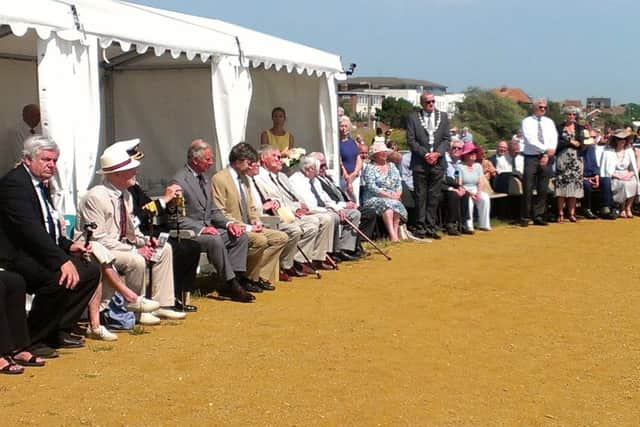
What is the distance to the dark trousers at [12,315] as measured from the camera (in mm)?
4709

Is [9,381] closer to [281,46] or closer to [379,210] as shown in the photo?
[281,46]

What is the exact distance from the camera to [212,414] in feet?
13.6

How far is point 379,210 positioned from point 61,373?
18.2 feet

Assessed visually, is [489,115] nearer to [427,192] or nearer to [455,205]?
[455,205]

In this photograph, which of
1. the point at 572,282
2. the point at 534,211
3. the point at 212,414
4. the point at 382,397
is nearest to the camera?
the point at 212,414

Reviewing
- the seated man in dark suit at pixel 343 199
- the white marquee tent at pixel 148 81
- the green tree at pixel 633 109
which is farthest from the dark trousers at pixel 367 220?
the green tree at pixel 633 109

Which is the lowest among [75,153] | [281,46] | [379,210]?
[379,210]

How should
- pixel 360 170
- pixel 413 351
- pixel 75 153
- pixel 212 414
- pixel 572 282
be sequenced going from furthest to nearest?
pixel 360 170 → pixel 572 282 → pixel 75 153 → pixel 413 351 → pixel 212 414

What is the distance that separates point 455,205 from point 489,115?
3017cm

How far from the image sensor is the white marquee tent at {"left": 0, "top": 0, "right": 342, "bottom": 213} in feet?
18.8

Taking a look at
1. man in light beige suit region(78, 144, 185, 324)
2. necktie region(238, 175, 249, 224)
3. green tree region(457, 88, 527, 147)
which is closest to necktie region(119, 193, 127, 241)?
man in light beige suit region(78, 144, 185, 324)

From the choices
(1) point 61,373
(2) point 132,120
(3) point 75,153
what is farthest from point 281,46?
(1) point 61,373

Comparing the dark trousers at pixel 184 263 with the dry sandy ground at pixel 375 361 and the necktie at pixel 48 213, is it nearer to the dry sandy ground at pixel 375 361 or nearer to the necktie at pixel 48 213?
the dry sandy ground at pixel 375 361

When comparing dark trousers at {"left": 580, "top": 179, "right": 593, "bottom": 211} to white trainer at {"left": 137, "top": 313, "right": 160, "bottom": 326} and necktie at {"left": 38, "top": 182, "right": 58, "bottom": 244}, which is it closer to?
white trainer at {"left": 137, "top": 313, "right": 160, "bottom": 326}
